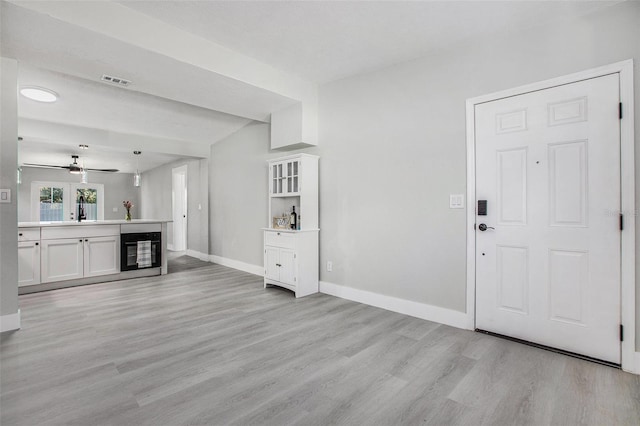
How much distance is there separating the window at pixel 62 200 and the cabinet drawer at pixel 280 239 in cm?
734

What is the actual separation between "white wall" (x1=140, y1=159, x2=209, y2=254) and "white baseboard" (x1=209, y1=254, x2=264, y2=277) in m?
0.44

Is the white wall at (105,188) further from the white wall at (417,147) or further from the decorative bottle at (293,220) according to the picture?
the white wall at (417,147)

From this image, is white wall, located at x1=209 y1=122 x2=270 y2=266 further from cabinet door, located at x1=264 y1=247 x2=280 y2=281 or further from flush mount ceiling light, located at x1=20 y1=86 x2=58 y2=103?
flush mount ceiling light, located at x1=20 y1=86 x2=58 y2=103

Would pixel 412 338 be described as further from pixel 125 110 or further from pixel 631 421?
pixel 125 110

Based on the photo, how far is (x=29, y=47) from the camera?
8.43ft

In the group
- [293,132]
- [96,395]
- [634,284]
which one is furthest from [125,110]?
[634,284]

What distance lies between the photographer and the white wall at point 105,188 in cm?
862

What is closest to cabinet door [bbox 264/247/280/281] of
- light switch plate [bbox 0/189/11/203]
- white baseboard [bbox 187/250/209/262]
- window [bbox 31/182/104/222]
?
light switch plate [bbox 0/189/11/203]

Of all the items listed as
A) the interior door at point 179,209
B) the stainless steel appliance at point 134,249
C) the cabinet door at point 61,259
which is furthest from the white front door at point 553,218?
the interior door at point 179,209

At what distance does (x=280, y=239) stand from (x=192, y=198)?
4.17 meters

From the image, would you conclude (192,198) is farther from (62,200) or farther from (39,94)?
(62,200)

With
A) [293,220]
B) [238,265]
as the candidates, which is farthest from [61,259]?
[293,220]

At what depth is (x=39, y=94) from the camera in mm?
4047

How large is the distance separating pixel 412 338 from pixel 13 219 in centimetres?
392
